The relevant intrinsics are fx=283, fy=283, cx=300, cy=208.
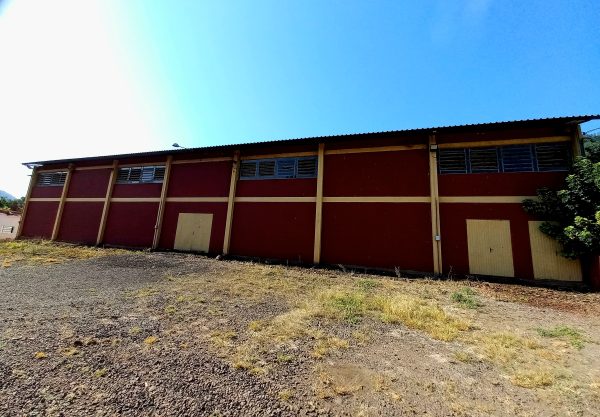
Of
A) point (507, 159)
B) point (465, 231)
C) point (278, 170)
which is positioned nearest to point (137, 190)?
point (278, 170)

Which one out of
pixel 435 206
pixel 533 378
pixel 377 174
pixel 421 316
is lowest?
pixel 533 378

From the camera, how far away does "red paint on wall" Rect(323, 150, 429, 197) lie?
12.0 m

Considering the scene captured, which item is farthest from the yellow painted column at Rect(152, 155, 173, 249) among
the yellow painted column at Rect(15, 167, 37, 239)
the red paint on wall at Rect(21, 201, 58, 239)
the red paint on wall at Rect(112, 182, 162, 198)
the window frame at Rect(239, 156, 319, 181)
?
the yellow painted column at Rect(15, 167, 37, 239)

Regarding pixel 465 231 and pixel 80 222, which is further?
pixel 80 222

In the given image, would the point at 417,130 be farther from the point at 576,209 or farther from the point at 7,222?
the point at 7,222

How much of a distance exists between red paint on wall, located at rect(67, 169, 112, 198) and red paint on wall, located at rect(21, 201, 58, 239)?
1951 millimetres

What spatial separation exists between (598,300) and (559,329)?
3.89 m

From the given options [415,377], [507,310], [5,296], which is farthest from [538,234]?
[5,296]

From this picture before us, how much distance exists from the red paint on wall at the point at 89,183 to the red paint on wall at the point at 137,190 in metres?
1.19

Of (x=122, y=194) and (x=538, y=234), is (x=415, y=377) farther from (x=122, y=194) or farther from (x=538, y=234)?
(x=122, y=194)

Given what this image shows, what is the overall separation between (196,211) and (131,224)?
4722 mm

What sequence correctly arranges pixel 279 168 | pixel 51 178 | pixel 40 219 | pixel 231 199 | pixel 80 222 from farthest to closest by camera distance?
pixel 51 178
pixel 40 219
pixel 80 222
pixel 231 199
pixel 279 168

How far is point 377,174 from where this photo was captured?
12602mm

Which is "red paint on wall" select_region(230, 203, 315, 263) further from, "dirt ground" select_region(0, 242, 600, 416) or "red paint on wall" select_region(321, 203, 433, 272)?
"dirt ground" select_region(0, 242, 600, 416)
